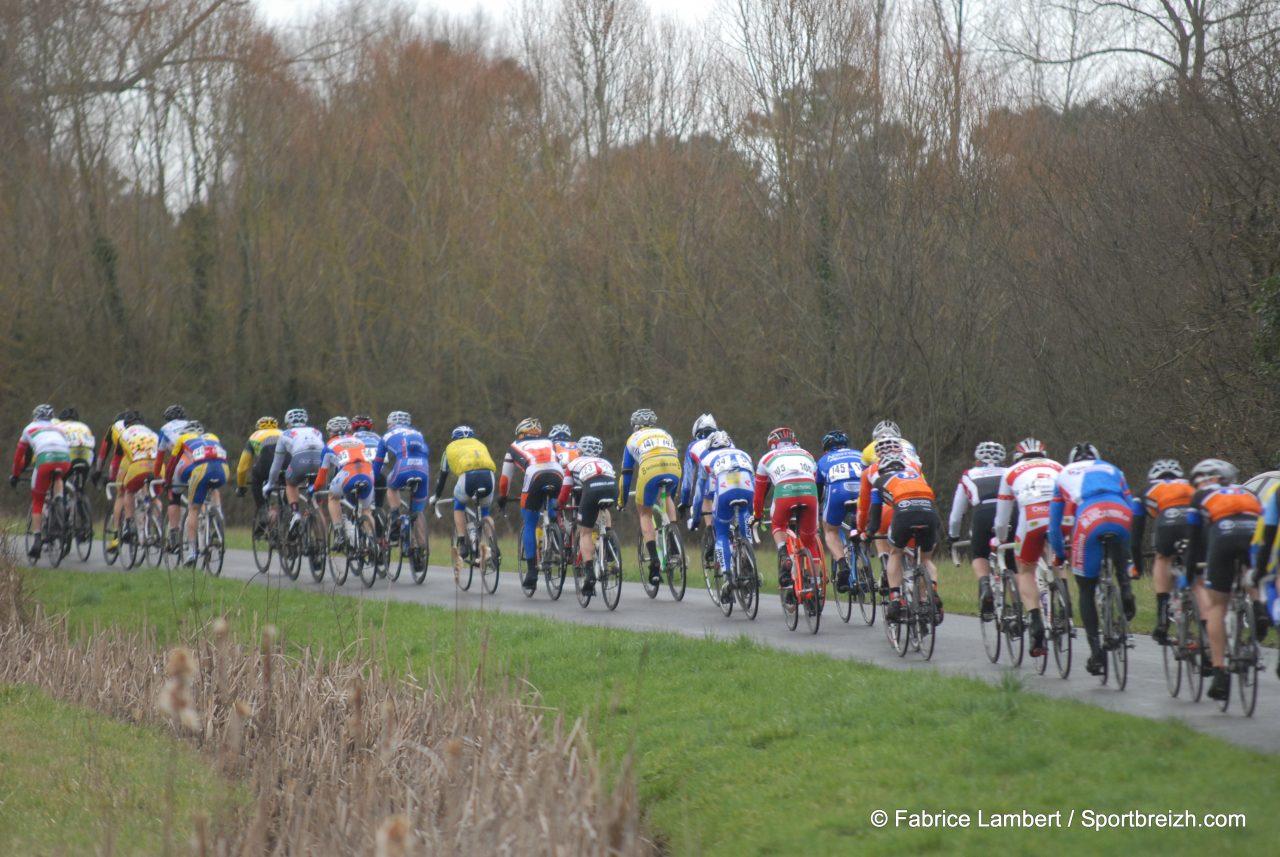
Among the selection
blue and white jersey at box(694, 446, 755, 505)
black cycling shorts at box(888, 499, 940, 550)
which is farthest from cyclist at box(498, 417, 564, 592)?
black cycling shorts at box(888, 499, 940, 550)

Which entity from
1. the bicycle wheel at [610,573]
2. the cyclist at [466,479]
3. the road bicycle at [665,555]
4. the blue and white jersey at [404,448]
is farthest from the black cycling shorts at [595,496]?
the blue and white jersey at [404,448]

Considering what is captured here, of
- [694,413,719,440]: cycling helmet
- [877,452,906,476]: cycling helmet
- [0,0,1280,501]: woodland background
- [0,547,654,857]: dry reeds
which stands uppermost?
[0,0,1280,501]: woodland background

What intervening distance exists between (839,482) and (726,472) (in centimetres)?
118

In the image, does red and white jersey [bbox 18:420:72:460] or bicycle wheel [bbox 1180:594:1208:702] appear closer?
bicycle wheel [bbox 1180:594:1208:702]

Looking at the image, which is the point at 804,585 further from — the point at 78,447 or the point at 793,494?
the point at 78,447

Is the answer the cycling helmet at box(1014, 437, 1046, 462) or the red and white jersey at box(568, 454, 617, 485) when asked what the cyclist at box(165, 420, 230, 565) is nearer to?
the red and white jersey at box(568, 454, 617, 485)

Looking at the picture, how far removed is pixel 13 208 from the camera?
3803 centimetres

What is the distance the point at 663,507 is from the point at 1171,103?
13324mm

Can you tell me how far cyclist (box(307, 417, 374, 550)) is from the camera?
1997 cm

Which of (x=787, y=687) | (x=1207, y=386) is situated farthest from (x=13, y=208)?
(x=787, y=687)

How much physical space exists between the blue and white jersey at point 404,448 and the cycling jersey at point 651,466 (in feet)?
10.4

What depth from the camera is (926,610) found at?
13227mm

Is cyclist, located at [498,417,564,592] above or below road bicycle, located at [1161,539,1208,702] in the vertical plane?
above

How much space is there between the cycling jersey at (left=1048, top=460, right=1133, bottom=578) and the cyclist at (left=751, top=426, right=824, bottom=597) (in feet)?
12.7
